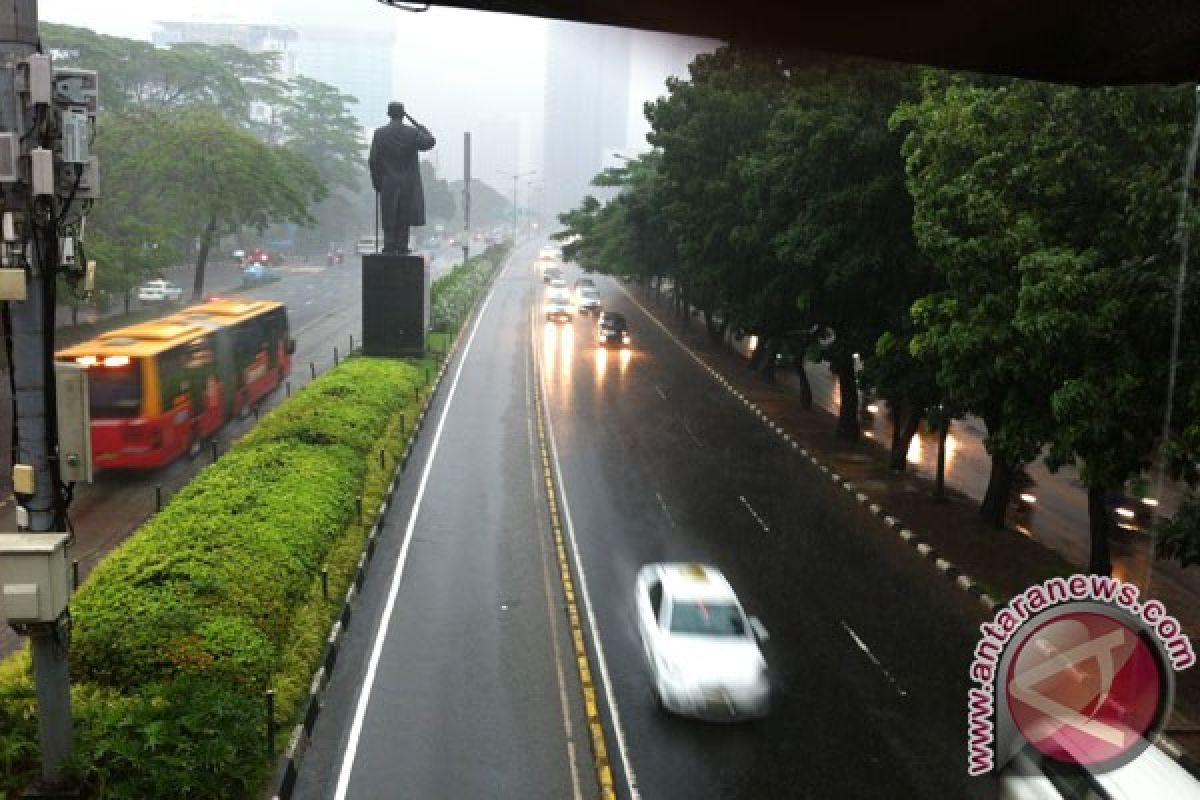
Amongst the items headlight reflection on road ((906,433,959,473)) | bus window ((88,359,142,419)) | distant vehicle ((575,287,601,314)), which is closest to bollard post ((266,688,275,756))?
bus window ((88,359,142,419))

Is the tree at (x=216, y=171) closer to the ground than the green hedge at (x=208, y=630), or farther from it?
farther from it

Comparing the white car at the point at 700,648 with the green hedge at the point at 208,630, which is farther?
the white car at the point at 700,648

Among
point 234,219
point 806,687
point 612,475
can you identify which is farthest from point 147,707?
point 234,219

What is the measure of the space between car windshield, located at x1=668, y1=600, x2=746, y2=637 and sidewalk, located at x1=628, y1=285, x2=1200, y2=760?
17.6 ft

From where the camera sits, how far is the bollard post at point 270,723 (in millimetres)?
10961

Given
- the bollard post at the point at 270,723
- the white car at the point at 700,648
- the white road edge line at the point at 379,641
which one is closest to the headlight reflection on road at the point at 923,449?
the white road edge line at the point at 379,641

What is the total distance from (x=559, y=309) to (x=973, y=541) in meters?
37.7

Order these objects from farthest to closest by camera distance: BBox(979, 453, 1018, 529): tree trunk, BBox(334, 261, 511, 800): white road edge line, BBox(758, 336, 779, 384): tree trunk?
BBox(758, 336, 779, 384): tree trunk, BBox(979, 453, 1018, 529): tree trunk, BBox(334, 261, 511, 800): white road edge line

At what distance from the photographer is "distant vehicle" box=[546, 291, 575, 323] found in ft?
183

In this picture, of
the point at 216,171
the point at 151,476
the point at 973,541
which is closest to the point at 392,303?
the point at 216,171

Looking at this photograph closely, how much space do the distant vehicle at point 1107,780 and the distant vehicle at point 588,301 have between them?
5254cm

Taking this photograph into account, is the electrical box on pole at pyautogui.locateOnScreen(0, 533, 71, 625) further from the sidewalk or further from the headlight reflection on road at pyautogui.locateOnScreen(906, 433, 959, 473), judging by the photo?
the headlight reflection on road at pyautogui.locateOnScreen(906, 433, 959, 473)

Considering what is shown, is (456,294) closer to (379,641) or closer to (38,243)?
(379,641)

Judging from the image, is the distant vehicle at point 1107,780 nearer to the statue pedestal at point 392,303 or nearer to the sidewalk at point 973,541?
the sidewalk at point 973,541
